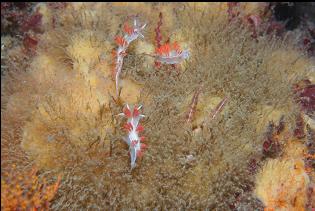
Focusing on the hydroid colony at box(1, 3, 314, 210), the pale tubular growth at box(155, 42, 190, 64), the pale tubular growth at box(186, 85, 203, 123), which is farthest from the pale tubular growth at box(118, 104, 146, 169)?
the pale tubular growth at box(155, 42, 190, 64)

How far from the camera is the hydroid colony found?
299 cm

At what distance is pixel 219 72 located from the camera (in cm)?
354

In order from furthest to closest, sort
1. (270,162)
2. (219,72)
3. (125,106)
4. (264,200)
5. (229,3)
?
(229,3) < (219,72) < (125,106) < (270,162) < (264,200)

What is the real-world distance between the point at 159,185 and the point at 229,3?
2.76m

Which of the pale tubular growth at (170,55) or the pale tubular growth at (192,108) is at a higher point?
the pale tubular growth at (170,55)

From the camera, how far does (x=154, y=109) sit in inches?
130

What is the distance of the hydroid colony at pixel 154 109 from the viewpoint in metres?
2.99

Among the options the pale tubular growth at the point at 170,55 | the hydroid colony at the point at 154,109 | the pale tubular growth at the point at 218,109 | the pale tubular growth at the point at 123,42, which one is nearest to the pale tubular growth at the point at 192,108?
the hydroid colony at the point at 154,109

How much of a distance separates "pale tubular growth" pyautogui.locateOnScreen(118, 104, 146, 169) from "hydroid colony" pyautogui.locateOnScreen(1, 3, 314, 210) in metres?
0.09

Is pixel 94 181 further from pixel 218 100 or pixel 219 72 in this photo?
pixel 219 72

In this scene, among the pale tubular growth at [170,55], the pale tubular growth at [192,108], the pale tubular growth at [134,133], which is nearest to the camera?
the pale tubular growth at [134,133]

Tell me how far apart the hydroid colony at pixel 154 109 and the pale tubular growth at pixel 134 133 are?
90 mm

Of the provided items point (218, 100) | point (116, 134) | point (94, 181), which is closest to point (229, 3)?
point (218, 100)

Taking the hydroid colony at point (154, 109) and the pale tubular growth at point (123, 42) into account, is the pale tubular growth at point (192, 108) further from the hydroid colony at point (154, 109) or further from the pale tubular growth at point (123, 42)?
the pale tubular growth at point (123, 42)
